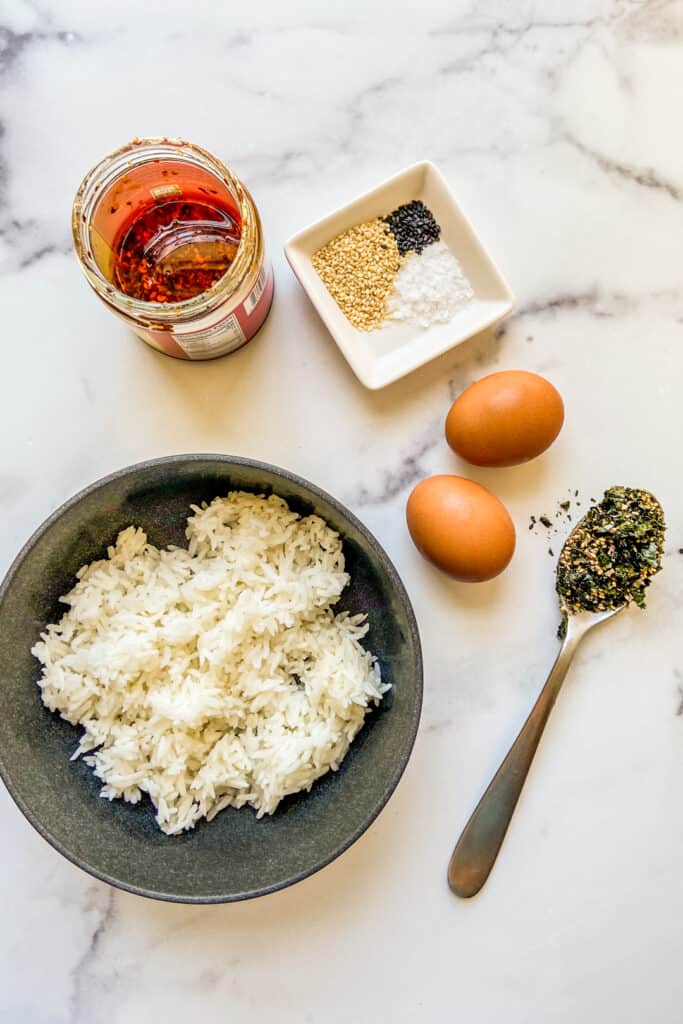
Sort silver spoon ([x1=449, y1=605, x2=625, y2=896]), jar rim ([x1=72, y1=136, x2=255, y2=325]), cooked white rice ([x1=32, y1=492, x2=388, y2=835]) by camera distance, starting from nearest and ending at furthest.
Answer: jar rim ([x1=72, y1=136, x2=255, y2=325])
cooked white rice ([x1=32, y1=492, x2=388, y2=835])
silver spoon ([x1=449, y1=605, x2=625, y2=896])

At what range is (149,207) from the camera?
1.11 metres

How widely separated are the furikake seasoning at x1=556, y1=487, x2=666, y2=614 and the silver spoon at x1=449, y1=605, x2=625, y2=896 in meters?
0.03

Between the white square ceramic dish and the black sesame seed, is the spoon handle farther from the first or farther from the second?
the black sesame seed

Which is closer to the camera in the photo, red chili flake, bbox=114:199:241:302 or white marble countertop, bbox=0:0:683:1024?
red chili flake, bbox=114:199:241:302

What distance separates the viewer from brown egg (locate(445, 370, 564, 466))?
1.12 metres

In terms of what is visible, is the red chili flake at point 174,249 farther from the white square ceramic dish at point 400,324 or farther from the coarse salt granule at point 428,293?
the coarse salt granule at point 428,293

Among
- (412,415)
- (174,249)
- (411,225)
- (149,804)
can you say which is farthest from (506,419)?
(149,804)

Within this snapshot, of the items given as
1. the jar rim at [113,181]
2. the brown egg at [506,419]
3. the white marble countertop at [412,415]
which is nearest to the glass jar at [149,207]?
the jar rim at [113,181]

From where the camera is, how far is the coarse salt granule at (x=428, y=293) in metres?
1.21

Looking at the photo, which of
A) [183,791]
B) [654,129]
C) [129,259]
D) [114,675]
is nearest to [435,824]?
[183,791]

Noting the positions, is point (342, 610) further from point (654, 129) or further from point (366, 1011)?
point (654, 129)

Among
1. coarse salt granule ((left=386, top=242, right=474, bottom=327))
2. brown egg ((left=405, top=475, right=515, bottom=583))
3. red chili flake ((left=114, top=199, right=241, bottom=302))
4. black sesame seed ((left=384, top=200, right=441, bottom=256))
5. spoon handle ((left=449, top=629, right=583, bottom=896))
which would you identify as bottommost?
spoon handle ((left=449, top=629, right=583, bottom=896))

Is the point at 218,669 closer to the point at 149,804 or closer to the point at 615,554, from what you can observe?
the point at 149,804

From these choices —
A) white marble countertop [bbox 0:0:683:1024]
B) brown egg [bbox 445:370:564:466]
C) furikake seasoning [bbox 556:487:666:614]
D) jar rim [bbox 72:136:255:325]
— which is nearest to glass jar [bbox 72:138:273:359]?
jar rim [bbox 72:136:255:325]
